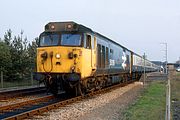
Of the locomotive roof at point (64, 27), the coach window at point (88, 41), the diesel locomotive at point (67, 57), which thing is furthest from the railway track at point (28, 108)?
the locomotive roof at point (64, 27)

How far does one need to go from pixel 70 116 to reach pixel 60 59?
5.42 m

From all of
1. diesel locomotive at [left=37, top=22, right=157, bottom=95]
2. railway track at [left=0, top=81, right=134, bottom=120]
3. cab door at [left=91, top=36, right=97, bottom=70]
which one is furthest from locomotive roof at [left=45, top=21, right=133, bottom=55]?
railway track at [left=0, top=81, right=134, bottom=120]

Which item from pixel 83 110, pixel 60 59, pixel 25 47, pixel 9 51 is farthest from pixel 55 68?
pixel 25 47

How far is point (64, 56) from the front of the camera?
18078mm

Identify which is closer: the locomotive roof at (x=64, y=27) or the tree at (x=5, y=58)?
the locomotive roof at (x=64, y=27)

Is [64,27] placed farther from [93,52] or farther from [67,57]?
[93,52]

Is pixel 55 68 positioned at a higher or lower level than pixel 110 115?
higher

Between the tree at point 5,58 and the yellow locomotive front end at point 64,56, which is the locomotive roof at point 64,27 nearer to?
the yellow locomotive front end at point 64,56

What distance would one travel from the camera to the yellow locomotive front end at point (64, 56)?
17938 millimetres

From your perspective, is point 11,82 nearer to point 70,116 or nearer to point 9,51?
point 9,51

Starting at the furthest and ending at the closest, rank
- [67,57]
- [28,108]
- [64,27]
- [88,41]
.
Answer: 1. [88,41]
2. [64,27]
3. [67,57]
4. [28,108]

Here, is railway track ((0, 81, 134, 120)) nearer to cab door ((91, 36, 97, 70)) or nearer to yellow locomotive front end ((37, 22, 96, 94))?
yellow locomotive front end ((37, 22, 96, 94))

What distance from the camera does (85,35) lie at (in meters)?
18.7

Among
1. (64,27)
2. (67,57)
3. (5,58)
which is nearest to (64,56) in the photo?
(67,57)
